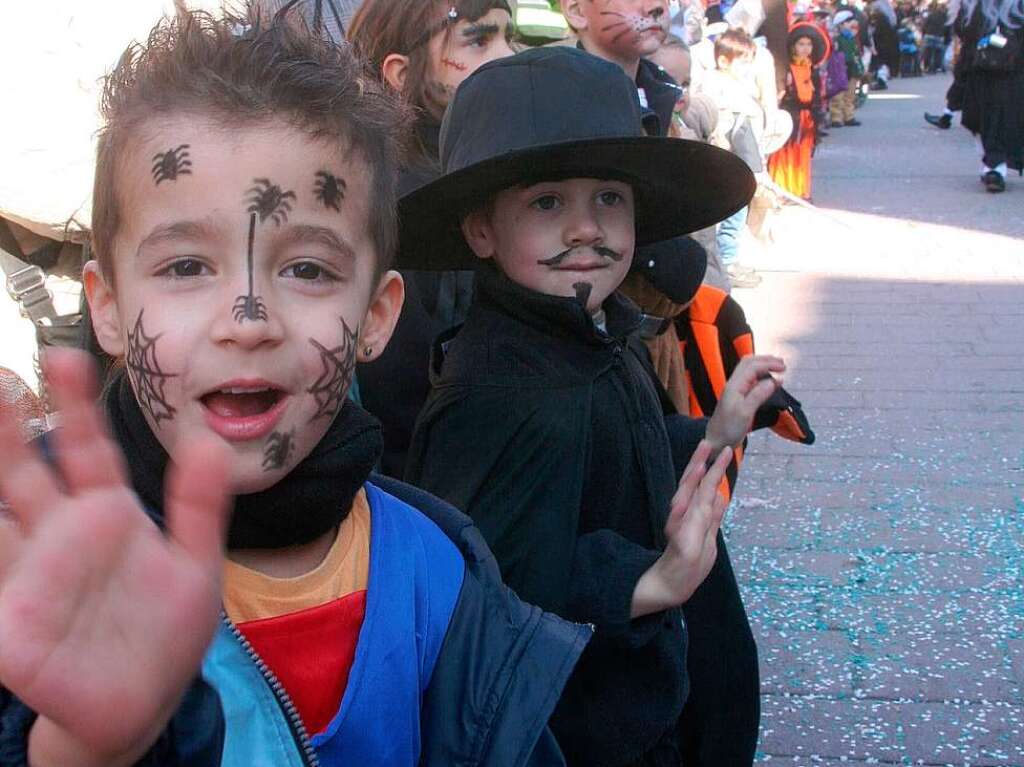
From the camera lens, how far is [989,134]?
12406 millimetres

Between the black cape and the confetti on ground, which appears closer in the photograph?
the black cape

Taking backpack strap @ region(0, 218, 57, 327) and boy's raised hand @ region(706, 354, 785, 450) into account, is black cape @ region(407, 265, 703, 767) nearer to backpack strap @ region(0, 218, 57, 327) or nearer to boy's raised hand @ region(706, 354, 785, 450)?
boy's raised hand @ region(706, 354, 785, 450)

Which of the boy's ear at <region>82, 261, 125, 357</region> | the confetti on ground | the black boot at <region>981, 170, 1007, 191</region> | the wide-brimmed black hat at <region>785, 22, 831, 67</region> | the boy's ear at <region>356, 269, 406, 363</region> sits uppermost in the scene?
the boy's ear at <region>82, 261, 125, 357</region>

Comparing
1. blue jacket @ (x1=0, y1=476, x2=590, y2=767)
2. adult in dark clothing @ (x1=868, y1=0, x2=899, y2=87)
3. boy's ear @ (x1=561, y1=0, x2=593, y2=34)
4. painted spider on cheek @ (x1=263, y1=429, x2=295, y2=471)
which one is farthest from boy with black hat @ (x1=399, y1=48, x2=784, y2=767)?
adult in dark clothing @ (x1=868, y1=0, x2=899, y2=87)

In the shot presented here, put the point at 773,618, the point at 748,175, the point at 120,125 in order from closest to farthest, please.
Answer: the point at 120,125
the point at 748,175
the point at 773,618

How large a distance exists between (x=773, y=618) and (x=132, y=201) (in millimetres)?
2953

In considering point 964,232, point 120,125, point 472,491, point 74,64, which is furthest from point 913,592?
point 964,232

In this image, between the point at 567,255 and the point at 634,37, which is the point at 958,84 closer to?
the point at 634,37

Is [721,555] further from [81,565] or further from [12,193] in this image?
[81,565]

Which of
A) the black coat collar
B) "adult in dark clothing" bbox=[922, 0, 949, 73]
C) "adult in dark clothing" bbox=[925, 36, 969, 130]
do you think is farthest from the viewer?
"adult in dark clothing" bbox=[922, 0, 949, 73]

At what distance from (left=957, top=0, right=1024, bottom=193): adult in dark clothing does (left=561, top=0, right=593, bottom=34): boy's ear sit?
368 inches

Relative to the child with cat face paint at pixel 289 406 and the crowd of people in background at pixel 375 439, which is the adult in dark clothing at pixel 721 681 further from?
the child with cat face paint at pixel 289 406

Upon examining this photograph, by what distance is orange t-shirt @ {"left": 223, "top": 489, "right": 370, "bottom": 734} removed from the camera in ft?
5.08

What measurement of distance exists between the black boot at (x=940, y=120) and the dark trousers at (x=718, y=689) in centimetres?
1794
